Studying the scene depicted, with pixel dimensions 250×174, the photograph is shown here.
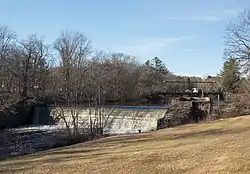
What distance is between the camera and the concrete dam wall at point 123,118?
33.8m

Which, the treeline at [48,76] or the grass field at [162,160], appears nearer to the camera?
the grass field at [162,160]

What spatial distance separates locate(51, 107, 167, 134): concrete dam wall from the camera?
33844 millimetres

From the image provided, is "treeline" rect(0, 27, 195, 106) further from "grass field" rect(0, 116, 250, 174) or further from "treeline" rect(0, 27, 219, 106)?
"grass field" rect(0, 116, 250, 174)

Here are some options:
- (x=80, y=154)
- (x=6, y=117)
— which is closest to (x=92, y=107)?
(x=6, y=117)

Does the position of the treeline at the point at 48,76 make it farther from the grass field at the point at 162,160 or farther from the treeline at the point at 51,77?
the grass field at the point at 162,160

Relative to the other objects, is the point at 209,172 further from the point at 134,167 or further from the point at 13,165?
the point at 13,165

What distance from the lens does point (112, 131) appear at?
110ft

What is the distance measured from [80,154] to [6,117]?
3239 cm

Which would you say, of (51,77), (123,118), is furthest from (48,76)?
(123,118)

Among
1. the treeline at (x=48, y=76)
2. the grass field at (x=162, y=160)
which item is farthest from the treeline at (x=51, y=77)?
the grass field at (x=162, y=160)

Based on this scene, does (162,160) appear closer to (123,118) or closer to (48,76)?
(123,118)

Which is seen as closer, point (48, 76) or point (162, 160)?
point (162, 160)

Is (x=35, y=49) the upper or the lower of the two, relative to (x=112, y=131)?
upper

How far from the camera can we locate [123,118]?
119 ft
